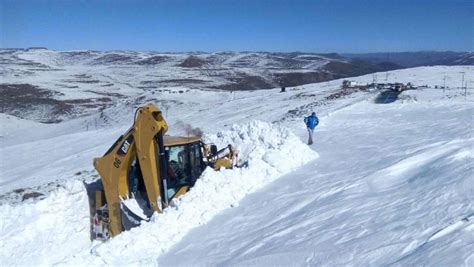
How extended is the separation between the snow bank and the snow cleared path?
29 centimetres

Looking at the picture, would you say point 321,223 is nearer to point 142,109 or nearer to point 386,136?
point 142,109

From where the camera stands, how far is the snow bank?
800cm

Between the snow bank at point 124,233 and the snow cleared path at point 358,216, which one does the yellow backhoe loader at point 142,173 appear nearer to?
the snow bank at point 124,233

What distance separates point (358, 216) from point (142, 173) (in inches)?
160

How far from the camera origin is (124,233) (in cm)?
828

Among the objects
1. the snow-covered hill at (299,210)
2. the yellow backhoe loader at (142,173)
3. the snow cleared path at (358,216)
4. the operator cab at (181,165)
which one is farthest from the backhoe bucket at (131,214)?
the snow cleared path at (358,216)

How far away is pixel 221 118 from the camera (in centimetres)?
2827

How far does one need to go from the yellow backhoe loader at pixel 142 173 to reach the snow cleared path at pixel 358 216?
1.26m

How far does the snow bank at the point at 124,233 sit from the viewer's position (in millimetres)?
8000

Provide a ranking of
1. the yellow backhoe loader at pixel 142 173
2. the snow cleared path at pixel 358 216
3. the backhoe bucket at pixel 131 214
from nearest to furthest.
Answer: the snow cleared path at pixel 358 216 < the backhoe bucket at pixel 131 214 < the yellow backhoe loader at pixel 142 173

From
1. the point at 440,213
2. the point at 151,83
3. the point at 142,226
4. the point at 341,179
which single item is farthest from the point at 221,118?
the point at 151,83

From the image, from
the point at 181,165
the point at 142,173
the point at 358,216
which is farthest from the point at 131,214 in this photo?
the point at 358,216

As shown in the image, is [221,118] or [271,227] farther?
[221,118]

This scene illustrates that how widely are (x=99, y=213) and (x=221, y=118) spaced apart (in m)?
18.3
